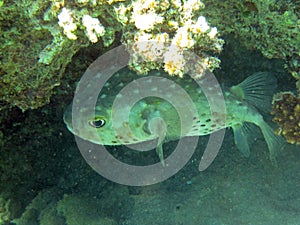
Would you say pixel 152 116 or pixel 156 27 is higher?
pixel 156 27

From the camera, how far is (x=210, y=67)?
7.49 ft

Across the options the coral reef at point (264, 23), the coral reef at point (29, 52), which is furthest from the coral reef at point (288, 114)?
the coral reef at point (29, 52)

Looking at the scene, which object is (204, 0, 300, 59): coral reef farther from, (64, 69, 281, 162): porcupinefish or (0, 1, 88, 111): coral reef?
(0, 1, 88, 111): coral reef

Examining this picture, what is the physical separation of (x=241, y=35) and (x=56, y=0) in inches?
66.2

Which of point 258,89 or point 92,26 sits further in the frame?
point 258,89

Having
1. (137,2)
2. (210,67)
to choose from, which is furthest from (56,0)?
(210,67)

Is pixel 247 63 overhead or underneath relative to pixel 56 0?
underneath

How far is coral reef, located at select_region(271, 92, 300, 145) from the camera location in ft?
9.16

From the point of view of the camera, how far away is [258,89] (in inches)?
127

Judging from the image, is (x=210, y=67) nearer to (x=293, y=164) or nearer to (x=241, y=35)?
(x=241, y=35)

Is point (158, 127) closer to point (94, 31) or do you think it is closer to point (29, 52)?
point (94, 31)

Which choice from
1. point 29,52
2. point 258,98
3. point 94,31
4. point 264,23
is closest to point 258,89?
point 258,98

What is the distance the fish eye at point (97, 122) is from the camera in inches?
105

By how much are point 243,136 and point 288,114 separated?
557mm
